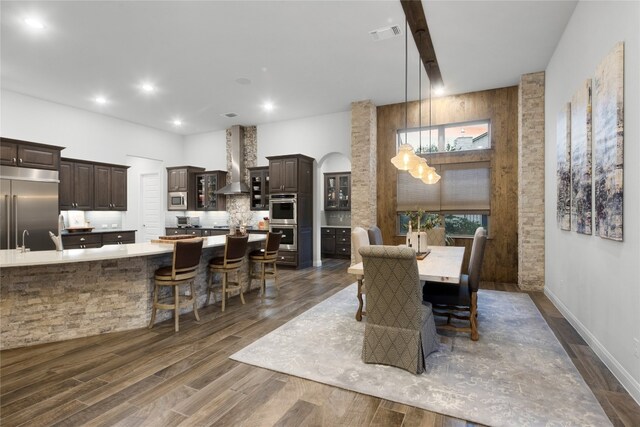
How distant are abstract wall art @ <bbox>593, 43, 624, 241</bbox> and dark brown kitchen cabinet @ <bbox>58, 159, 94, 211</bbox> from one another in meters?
7.83

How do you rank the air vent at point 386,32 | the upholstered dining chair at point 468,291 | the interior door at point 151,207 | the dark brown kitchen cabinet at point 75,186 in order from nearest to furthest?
1. the upholstered dining chair at point 468,291
2. the air vent at point 386,32
3. the dark brown kitchen cabinet at point 75,186
4. the interior door at point 151,207

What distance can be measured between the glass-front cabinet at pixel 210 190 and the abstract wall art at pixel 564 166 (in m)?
7.13

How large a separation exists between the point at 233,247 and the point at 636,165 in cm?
394

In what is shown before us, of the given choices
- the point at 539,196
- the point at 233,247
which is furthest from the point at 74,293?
the point at 539,196

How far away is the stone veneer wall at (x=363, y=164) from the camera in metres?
6.37

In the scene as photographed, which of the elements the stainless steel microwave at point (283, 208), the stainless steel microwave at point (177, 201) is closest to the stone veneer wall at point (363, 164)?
the stainless steel microwave at point (283, 208)

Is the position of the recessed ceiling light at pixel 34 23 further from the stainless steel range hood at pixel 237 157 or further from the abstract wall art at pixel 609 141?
the abstract wall art at pixel 609 141

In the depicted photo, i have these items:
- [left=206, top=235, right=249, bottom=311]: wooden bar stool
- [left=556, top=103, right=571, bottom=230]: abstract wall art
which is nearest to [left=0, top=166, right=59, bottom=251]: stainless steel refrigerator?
[left=206, top=235, right=249, bottom=311]: wooden bar stool

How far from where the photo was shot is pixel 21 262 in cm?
268

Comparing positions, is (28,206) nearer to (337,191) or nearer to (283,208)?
(283,208)

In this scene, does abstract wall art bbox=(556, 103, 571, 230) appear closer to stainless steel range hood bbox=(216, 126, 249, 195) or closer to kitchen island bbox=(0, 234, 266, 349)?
kitchen island bbox=(0, 234, 266, 349)

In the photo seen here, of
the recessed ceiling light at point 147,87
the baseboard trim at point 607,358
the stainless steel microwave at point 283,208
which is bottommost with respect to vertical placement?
the baseboard trim at point 607,358

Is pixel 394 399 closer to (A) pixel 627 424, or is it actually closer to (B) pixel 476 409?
(B) pixel 476 409

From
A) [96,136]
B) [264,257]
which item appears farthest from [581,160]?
[96,136]
